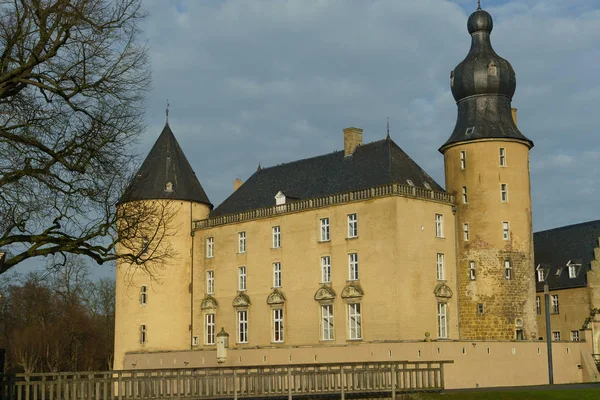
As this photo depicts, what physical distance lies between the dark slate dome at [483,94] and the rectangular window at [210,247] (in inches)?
519

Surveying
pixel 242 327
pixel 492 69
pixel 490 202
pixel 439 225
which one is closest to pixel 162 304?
pixel 242 327

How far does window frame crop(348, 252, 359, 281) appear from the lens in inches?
1500

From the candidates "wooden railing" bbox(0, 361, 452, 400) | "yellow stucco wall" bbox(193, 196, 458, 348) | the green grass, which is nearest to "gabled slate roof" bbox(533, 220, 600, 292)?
"yellow stucco wall" bbox(193, 196, 458, 348)

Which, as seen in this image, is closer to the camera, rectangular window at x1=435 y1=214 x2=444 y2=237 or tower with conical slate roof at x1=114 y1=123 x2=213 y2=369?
rectangular window at x1=435 y1=214 x2=444 y2=237

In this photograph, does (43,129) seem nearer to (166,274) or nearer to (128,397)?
(128,397)

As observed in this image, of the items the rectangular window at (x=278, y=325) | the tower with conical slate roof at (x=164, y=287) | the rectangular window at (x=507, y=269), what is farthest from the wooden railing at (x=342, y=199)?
the rectangular window at (x=278, y=325)

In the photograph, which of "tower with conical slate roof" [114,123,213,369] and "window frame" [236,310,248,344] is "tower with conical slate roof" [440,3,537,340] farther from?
"tower with conical slate roof" [114,123,213,369]

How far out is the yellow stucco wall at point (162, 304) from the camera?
45312mm

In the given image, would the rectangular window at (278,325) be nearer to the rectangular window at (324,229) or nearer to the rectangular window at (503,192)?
the rectangular window at (324,229)

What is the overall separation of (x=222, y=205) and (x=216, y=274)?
4.38 meters

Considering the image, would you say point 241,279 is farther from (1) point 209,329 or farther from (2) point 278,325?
(2) point 278,325

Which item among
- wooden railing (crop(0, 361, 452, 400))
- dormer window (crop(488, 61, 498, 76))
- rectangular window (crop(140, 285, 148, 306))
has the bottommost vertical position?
wooden railing (crop(0, 361, 452, 400))

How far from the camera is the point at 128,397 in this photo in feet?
68.1

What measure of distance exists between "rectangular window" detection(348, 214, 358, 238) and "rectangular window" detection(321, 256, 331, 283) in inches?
66.3
